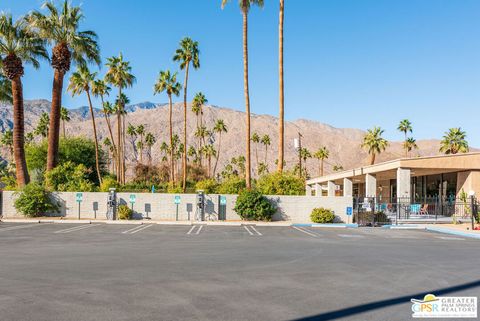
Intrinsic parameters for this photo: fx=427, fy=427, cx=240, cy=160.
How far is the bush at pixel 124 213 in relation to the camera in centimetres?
2841

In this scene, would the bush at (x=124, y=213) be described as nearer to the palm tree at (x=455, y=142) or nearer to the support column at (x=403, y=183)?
the support column at (x=403, y=183)

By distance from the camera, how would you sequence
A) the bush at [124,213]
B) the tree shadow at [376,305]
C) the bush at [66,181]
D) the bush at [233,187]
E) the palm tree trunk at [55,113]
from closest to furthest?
the tree shadow at [376,305]
the bush at [124,213]
the bush at [66,181]
the palm tree trunk at [55,113]
the bush at [233,187]

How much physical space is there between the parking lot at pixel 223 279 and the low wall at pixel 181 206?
42.0 ft

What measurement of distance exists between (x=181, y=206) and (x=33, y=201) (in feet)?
32.3

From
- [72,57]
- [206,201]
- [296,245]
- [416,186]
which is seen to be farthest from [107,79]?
[296,245]

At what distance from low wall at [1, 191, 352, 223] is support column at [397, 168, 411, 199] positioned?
5.59 metres

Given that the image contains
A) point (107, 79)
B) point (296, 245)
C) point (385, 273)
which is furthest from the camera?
point (107, 79)

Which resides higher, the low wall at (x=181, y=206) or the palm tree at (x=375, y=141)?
the palm tree at (x=375, y=141)

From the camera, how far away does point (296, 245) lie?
53.6 feet

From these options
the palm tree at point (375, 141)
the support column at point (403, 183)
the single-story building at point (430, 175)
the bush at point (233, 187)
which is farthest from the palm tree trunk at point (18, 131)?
the palm tree at point (375, 141)

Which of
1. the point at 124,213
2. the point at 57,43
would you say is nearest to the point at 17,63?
the point at 57,43

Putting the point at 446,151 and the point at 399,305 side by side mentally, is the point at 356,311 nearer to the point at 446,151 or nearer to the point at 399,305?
the point at 399,305

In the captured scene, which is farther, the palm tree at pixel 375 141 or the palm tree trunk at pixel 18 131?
the palm tree at pixel 375 141

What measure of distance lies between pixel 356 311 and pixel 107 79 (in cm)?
5189
